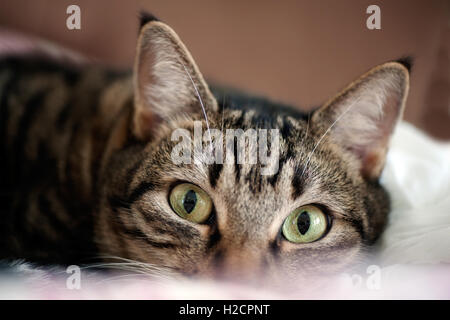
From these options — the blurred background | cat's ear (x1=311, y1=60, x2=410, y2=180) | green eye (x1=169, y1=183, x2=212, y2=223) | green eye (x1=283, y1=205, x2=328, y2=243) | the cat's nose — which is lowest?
the cat's nose

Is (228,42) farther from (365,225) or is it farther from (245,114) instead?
(365,225)

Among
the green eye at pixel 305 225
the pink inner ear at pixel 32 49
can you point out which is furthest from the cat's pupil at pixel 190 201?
the pink inner ear at pixel 32 49

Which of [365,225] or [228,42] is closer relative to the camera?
[365,225]

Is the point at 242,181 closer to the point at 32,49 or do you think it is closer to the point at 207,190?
the point at 207,190

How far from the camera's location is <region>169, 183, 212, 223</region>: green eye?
0.72 m

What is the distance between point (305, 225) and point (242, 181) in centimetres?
13

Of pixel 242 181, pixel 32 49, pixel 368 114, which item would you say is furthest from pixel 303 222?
pixel 32 49

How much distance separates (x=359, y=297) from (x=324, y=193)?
198 mm

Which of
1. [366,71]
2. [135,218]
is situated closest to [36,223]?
[135,218]

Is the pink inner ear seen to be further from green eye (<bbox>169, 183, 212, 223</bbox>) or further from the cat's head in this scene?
green eye (<bbox>169, 183, 212, 223</bbox>)

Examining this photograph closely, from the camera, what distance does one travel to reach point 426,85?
820mm

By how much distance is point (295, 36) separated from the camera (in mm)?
835

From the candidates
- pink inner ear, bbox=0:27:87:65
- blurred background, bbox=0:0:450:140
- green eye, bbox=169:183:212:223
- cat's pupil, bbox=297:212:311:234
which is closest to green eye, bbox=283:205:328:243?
cat's pupil, bbox=297:212:311:234

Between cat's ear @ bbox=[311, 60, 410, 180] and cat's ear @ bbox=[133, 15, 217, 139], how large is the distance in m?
0.22
